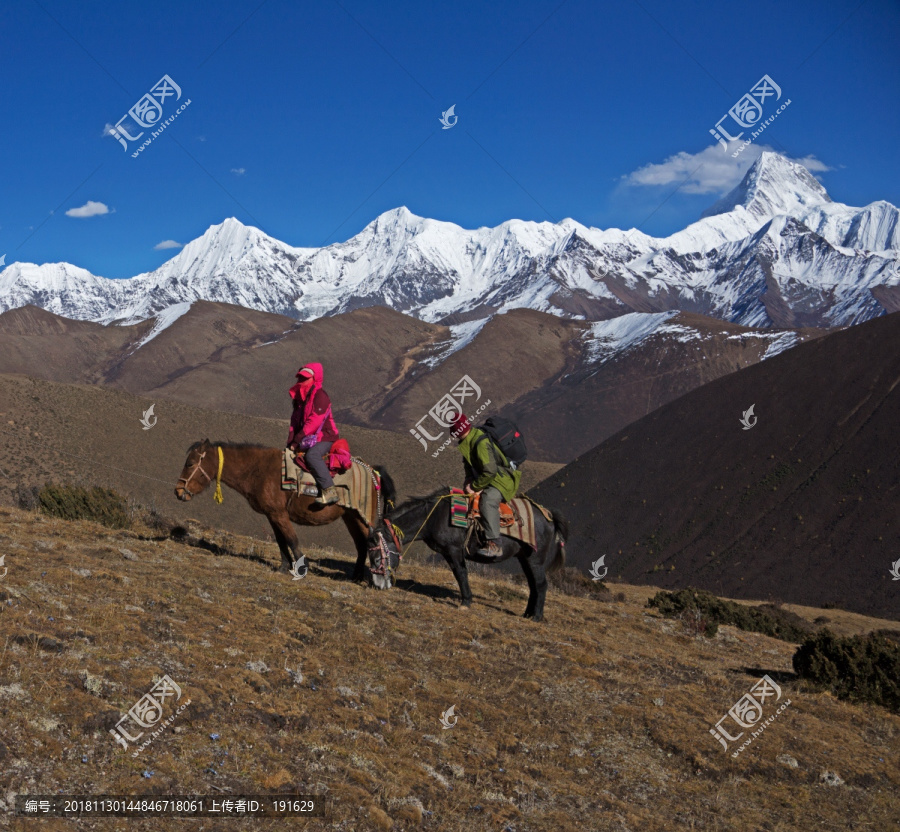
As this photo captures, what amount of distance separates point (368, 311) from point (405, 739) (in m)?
174

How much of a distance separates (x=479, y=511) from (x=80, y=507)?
8051 millimetres

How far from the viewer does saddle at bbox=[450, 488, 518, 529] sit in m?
11.6

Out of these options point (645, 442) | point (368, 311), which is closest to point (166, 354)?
point (368, 311)

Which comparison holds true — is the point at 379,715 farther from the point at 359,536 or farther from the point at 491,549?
the point at 359,536

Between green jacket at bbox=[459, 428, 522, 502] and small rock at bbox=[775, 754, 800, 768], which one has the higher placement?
green jacket at bbox=[459, 428, 522, 502]

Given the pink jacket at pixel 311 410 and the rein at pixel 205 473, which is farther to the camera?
the rein at pixel 205 473

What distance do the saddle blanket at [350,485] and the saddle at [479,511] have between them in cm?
136

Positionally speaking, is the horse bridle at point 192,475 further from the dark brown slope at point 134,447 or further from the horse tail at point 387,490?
the dark brown slope at point 134,447

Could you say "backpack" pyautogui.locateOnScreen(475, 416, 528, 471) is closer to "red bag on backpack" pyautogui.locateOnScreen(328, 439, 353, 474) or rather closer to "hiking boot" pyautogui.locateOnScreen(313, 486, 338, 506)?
"red bag on backpack" pyautogui.locateOnScreen(328, 439, 353, 474)

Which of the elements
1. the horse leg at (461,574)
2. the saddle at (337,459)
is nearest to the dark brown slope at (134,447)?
the saddle at (337,459)

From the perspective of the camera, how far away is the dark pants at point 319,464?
11.6m

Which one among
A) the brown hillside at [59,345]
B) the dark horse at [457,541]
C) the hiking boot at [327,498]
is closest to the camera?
the dark horse at [457,541]

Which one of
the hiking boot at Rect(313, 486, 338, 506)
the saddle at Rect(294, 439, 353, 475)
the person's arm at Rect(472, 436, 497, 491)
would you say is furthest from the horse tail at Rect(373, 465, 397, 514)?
the person's arm at Rect(472, 436, 497, 491)

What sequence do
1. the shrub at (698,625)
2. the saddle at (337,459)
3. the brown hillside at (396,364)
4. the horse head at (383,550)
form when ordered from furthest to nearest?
the brown hillside at (396,364), the shrub at (698,625), the saddle at (337,459), the horse head at (383,550)
